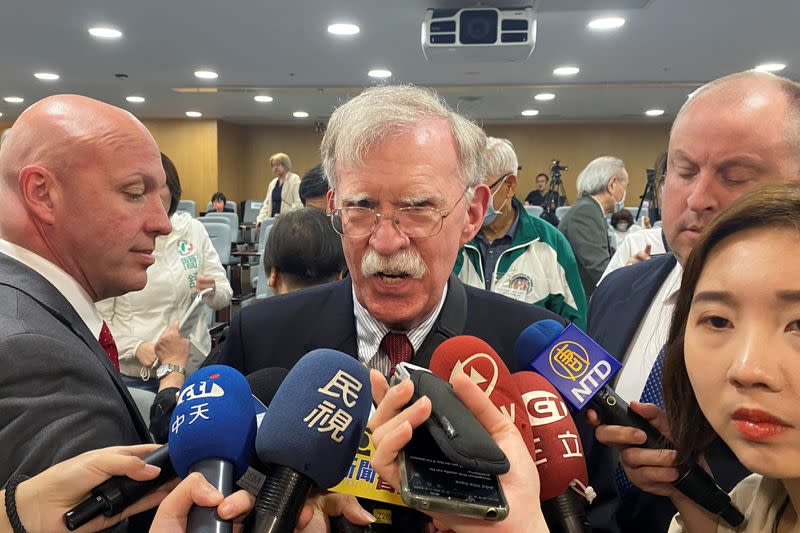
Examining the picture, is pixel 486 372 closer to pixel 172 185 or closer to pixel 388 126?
pixel 388 126

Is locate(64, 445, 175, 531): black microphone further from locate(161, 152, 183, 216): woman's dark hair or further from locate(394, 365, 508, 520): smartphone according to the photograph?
locate(161, 152, 183, 216): woman's dark hair

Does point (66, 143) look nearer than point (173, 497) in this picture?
No

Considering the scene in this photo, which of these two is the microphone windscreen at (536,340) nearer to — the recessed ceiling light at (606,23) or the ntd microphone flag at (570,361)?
the ntd microphone flag at (570,361)

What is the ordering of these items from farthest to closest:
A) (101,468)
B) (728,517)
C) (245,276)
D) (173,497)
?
(245,276)
(728,517)
(101,468)
(173,497)

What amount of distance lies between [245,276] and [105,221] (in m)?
6.07

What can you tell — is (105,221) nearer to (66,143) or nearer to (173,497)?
(66,143)

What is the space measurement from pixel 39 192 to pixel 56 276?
6.5 inches

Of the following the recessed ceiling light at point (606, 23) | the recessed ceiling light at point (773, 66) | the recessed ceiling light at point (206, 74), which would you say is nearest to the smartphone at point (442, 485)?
the recessed ceiling light at point (606, 23)

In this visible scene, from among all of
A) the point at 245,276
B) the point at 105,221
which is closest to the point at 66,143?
the point at 105,221

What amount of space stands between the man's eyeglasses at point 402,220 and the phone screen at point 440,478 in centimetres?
49

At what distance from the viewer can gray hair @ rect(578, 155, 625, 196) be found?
410cm

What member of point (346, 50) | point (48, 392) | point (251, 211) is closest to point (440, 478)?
point (48, 392)

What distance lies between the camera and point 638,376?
4.76 ft

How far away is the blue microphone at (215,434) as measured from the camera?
0.70m
